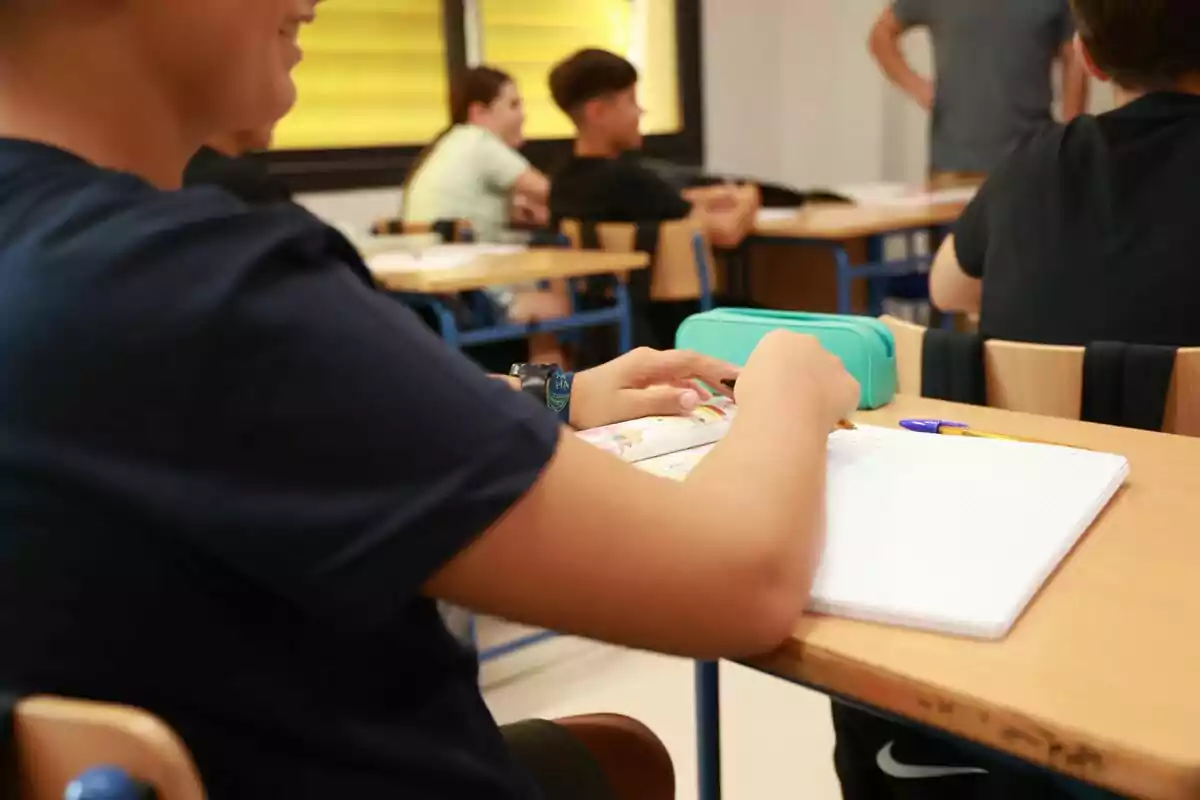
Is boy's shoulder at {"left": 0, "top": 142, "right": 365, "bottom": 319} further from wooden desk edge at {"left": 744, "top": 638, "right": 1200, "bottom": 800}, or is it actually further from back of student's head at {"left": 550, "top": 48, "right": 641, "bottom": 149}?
back of student's head at {"left": 550, "top": 48, "right": 641, "bottom": 149}

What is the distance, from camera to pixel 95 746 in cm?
47

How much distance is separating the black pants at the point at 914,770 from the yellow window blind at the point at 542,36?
3.96 metres

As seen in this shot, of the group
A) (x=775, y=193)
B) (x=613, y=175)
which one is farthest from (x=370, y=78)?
(x=775, y=193)

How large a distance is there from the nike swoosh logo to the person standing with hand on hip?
9.56ft

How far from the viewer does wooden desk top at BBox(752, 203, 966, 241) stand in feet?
11.5

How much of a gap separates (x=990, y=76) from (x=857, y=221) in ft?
2.34

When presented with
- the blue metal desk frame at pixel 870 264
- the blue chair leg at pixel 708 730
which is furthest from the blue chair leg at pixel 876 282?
the blue chair leg at pixel 708 730

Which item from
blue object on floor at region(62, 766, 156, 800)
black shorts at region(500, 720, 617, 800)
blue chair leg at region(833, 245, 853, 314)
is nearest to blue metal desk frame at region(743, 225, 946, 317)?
blue chair leg at region(833, 245, 853, 314)

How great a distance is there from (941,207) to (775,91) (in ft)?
7.78

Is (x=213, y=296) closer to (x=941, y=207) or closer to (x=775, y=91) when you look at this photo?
(x=941, y=207)

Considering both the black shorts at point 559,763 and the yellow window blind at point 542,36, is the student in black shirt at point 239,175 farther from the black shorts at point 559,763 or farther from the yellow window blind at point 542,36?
the yellow window blind at point 542,36

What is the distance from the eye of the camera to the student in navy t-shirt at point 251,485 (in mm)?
492

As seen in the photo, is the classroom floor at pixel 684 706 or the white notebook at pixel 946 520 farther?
the classroom floor at pixel 684 706

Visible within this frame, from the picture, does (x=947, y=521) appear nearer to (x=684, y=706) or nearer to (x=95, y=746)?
(x=95, y=746)
